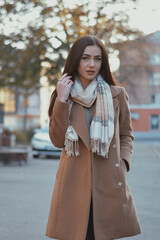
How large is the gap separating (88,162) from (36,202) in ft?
16.5

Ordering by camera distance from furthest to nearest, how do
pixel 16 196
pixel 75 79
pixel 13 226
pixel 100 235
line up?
pixel 16 196, pixel 13 226, pixel 75 79, pixel 100 235

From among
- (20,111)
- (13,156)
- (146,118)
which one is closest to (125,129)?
(13,156)

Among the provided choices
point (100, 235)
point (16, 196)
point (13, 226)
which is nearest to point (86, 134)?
point (100, 235)

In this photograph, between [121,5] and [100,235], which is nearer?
[100,235]

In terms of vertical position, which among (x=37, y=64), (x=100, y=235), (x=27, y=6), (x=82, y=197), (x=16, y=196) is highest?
(x=27, y=6)

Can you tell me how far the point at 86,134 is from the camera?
3.53m

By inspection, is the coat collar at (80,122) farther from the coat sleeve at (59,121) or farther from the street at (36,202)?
the street at (36,202)

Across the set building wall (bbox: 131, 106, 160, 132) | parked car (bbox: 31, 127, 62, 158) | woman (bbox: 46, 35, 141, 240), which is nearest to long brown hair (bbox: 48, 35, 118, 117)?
woman (bbox: 46, 35, 141, 240)

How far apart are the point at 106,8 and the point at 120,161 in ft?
56.0

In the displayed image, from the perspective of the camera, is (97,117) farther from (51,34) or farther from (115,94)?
(51,34)

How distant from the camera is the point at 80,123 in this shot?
3537mm

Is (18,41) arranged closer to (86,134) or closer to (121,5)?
(121,5)

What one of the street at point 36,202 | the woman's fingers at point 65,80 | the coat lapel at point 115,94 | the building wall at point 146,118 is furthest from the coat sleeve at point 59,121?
the building wall at point 146,118

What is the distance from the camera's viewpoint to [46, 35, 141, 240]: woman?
3.46 meters
